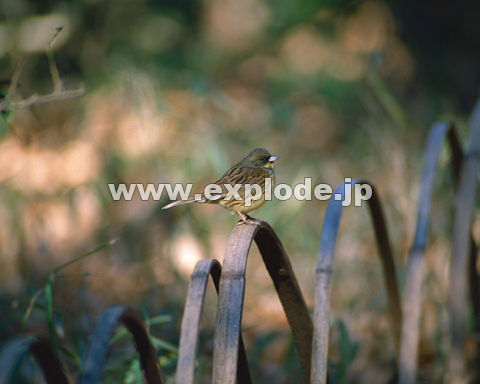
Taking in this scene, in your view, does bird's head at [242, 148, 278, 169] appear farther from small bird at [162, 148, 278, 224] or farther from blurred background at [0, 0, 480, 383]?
blurred background at [0, 0, 480, 383]

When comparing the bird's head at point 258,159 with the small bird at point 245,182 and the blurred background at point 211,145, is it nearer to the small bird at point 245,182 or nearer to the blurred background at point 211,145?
the small bird at point 245,182

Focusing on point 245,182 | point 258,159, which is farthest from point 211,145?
point 245,182

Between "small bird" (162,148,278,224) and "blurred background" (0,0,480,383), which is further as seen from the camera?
"blurred background" (0,0,480,383)

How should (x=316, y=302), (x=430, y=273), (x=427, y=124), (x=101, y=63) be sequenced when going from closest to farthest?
(x=316, y=302) → (x=430, y=273) → (x=101, y=63) → (x=427, y=124)

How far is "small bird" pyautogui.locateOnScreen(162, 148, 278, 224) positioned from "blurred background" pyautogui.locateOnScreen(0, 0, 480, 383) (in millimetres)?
696

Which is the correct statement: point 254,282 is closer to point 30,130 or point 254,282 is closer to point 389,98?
point 389,98

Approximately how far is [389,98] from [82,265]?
238cm

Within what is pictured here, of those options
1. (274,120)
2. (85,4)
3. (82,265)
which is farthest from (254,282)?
(85,4)

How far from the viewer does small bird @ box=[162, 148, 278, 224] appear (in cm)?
237

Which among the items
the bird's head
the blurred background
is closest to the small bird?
the bird's head

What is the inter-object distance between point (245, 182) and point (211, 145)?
4.73ft

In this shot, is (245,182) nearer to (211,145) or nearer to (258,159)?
(258,159)

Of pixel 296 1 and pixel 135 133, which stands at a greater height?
pixel 296 1

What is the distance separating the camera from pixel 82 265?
13.1 feet
